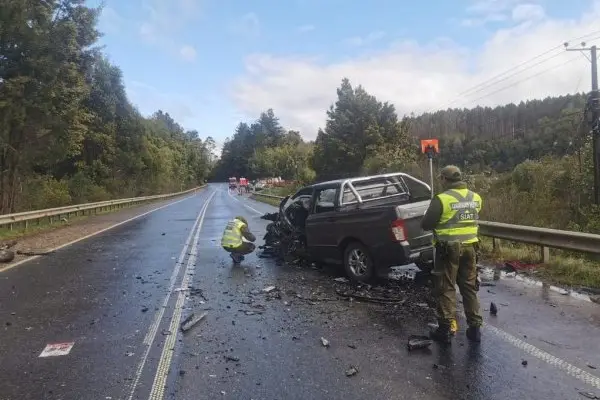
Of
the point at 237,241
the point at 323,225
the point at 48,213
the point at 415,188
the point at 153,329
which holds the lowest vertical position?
the point at 153,329

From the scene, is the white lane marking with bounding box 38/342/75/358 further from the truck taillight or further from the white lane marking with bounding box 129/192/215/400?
the truck taillight

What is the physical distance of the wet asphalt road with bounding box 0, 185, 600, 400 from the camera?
4.12m

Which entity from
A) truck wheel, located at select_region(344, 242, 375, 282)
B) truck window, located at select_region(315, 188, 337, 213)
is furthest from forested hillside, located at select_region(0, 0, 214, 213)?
truck wheel, located at select_region(344, 242, 375, 282)

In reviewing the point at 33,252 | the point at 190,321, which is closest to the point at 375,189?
the point at 190,321

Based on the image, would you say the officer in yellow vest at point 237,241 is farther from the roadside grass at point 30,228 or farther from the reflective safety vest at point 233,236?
the roadside grass at point 30,228

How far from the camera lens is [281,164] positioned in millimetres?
87125

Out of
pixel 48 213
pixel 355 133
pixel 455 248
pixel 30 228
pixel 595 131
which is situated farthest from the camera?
pixel 355 133

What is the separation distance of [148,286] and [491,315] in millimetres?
5251

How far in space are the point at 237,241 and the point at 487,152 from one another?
65.7m

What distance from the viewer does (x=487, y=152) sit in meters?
70.0

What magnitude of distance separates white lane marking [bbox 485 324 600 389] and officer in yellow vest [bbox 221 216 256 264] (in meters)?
5.95

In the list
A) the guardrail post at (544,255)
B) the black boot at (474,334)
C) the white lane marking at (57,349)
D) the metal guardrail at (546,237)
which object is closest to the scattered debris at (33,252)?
the white lane marking at (57,349)

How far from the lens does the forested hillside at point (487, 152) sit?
51.3 ft

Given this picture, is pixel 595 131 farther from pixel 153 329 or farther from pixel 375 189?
pixel 153 329
